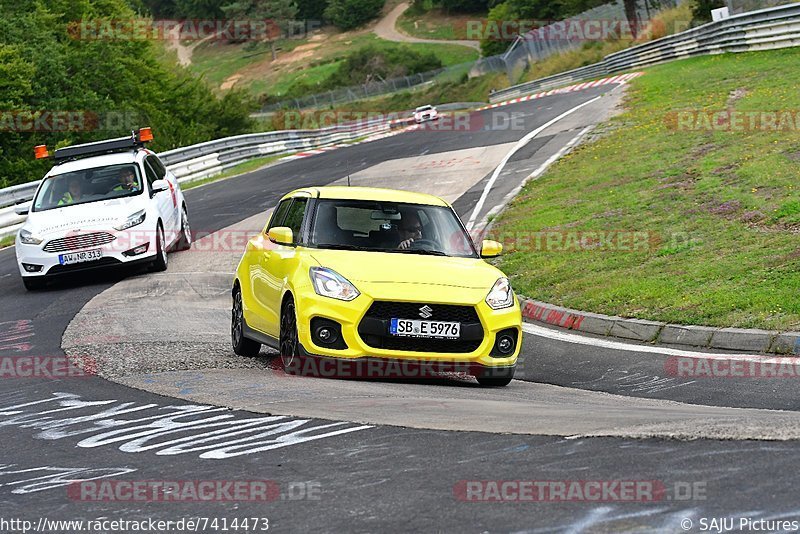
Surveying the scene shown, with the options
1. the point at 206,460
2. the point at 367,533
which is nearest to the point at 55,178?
the point at 206,460

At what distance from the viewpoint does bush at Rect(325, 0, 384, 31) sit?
155250mm

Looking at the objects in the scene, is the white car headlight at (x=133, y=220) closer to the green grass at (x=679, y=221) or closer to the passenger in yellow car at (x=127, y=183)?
the passenger in yellow car at (x=127, y=183)

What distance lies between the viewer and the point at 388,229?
10.5 metres

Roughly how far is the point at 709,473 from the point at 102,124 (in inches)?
1820

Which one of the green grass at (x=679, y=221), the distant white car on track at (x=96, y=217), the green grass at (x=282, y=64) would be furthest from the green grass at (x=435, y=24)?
the distant white car on track at (x=96, y=217)

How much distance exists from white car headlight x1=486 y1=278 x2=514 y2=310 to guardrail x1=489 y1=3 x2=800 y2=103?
28424 millimetres

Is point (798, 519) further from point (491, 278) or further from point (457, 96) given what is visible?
point (457, 96)

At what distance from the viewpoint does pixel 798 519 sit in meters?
4.68

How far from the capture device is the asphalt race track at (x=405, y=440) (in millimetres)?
5105

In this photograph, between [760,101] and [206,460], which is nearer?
[206,460]

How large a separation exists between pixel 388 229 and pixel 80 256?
295 inches

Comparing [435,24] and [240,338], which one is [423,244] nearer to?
[240,338]

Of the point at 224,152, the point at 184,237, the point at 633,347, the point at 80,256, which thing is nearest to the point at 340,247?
the point at 633,347

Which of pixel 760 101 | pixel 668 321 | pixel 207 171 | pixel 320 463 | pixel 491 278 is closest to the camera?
pixel 320 463
